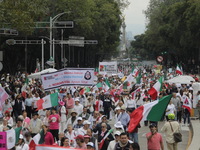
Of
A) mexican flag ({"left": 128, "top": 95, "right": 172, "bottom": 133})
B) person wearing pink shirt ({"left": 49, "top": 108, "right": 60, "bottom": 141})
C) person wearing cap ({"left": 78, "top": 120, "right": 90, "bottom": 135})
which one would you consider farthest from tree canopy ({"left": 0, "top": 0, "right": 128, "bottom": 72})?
mexican flag ({"left": 128, "top": 95, "right": 172, "bottom": 133})

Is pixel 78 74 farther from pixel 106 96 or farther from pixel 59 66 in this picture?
pixel 59 66

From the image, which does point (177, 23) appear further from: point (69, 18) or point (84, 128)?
point (84, 128)

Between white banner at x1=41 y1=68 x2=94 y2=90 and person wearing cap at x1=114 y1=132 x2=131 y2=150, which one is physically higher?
white banner at x1=41 y1=68 x2=94 y2=90

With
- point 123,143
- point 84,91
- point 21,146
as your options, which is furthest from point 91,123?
point 84,91

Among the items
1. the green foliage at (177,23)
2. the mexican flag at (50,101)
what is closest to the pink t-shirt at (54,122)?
the mexican flag at (50,101)

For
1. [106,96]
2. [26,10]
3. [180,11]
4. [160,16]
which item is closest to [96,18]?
[180,11]

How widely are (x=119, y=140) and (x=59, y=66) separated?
188 feet

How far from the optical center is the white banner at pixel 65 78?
56.9 feet

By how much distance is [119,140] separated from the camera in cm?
1007

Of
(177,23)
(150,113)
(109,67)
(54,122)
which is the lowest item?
(54,122)

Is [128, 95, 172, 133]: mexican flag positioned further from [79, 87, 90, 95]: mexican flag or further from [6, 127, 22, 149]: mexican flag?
[79, 87, 90, 95]: mexican flag

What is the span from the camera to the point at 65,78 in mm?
17359

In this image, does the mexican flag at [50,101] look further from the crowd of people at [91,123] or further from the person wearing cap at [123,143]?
the person wearing cap at [123,143]

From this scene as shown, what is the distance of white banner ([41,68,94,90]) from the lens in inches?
682
